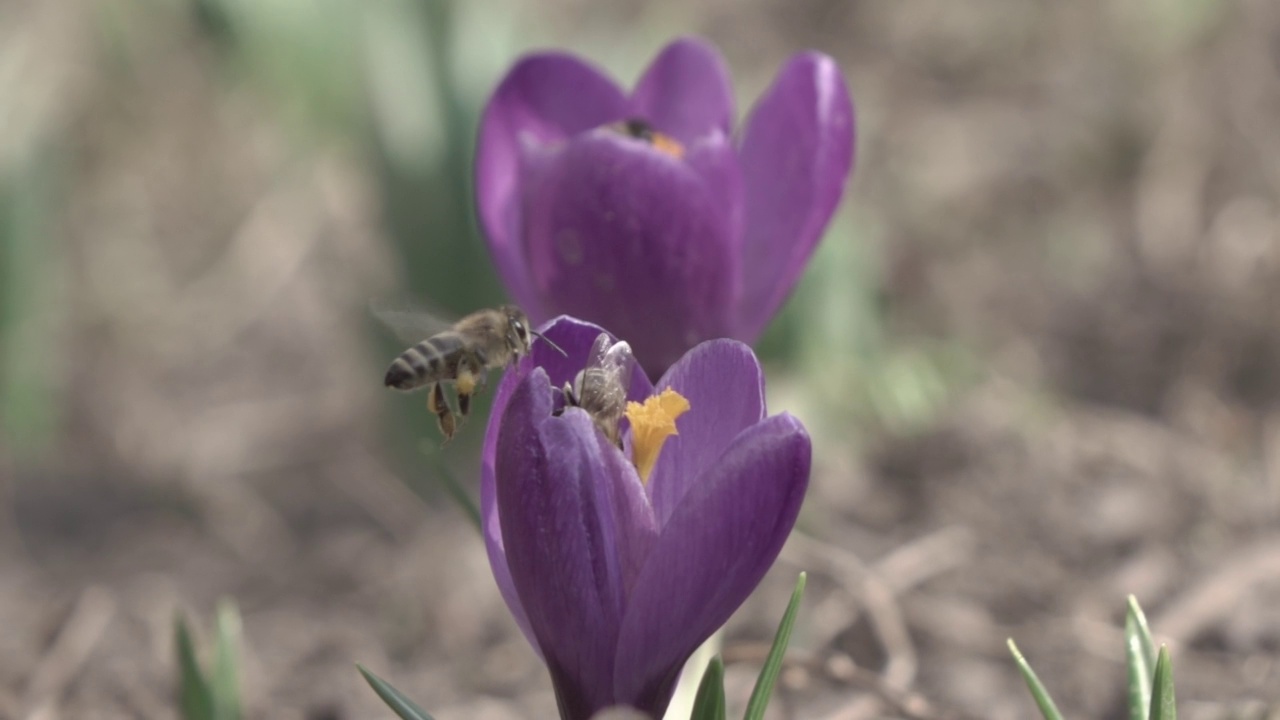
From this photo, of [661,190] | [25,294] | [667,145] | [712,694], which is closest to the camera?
[712,694]

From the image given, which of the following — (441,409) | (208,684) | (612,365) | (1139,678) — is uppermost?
(612,365)

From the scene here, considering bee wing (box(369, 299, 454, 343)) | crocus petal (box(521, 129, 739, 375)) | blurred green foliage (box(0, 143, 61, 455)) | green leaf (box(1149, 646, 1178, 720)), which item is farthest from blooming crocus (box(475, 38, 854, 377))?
blurred green foliage (box(0, 143, 61, 455))

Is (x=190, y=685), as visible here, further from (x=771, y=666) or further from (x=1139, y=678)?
(x=1139, y=678)

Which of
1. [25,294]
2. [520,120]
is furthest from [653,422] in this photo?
[25,294]

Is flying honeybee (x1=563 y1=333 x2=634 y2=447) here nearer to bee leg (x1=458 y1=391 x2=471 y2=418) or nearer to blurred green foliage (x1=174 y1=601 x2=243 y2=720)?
bee leg (x1=458 y1=391 x2=471 y2=418)

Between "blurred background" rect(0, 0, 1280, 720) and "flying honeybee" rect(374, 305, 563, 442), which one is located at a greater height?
"flying honeybee" rect(374, 305, 563, 442)

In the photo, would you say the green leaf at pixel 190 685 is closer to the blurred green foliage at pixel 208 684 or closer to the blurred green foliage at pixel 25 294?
the blurred green foliage at pixel 208 684

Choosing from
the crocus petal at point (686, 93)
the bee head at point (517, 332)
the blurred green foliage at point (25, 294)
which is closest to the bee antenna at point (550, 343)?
the bee head at point (517, 332)
